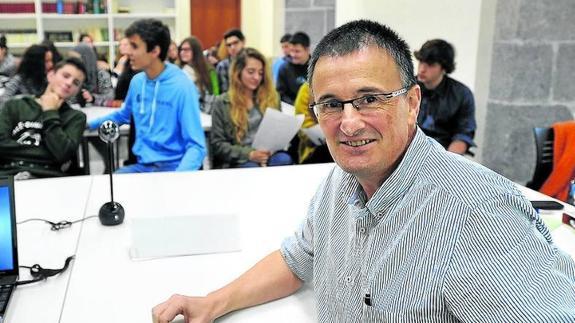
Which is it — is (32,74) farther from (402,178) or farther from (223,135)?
(402,178)

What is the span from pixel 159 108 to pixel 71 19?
17.1 ft

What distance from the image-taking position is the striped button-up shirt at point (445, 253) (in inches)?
33.5

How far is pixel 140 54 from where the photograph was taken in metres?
2.95

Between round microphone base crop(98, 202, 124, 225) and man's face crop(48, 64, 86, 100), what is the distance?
4.41 ft

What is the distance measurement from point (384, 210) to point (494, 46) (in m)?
2.97

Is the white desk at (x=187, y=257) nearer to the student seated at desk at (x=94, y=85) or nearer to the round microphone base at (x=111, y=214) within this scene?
the round microphone base at (x=111, y=214)

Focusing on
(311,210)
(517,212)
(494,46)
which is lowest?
(311,210)

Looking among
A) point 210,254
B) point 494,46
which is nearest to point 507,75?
point 494,46

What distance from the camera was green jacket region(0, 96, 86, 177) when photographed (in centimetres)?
278

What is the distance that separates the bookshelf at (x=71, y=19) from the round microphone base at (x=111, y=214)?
5.77m

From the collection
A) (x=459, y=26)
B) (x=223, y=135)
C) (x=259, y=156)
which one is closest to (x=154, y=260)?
(x=259, y=156)

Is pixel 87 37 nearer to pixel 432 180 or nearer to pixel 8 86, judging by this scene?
pixel 8 86

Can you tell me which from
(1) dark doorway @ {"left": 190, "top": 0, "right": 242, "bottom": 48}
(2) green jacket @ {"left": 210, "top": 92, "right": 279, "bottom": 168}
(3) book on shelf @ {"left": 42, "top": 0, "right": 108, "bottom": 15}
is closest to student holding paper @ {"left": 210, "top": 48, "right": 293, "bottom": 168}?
(2) green jacket @ {"left": 210, "top": 92, "right": 279, "bottom": 168}

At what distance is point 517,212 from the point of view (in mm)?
903
